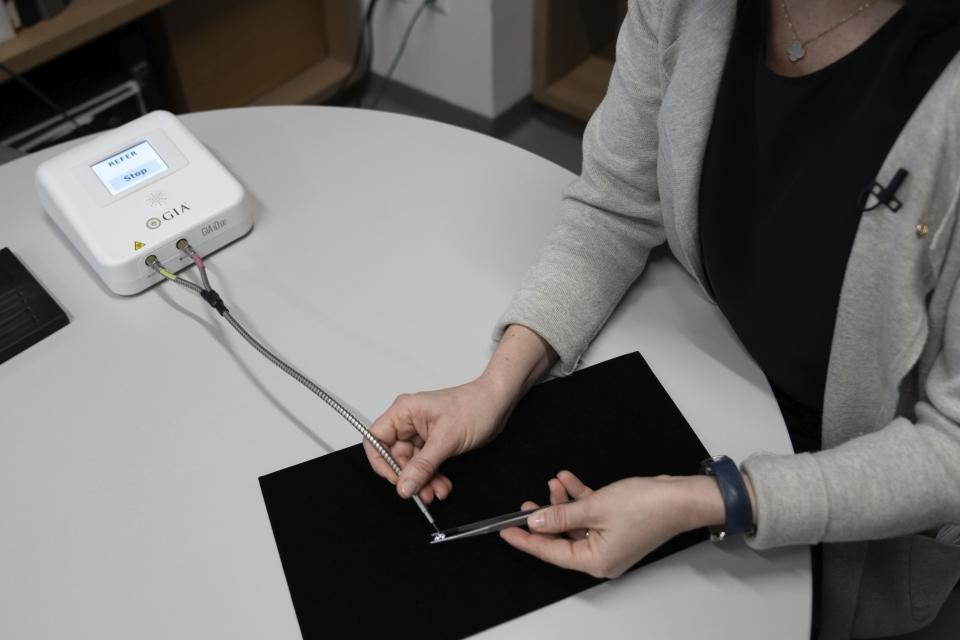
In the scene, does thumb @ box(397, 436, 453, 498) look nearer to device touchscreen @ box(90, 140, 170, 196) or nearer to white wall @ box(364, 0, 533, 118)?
device touchscreen @ box(90, 140, 170, 196)

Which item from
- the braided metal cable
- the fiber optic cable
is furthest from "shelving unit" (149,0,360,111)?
the braided metal cable

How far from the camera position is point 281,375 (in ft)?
2.66

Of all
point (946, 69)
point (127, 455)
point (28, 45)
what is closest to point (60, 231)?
point (127, 455)

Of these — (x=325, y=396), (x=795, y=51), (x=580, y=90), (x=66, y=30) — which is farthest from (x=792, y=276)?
(x=580, y=90)

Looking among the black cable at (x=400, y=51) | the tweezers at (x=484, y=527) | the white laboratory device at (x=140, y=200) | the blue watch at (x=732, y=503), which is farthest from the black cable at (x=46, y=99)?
the blue watch at (x=732, y=503)

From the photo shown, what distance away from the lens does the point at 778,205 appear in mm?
742

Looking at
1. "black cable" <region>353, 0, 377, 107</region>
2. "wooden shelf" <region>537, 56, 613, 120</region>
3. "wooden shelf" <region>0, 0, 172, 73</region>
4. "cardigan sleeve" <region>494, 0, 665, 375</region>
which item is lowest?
"wooden shelf" <region>537, 56, 613, 120</region>

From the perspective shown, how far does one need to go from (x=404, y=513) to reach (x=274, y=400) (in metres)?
0.18

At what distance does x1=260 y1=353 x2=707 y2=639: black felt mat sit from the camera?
0.65 m

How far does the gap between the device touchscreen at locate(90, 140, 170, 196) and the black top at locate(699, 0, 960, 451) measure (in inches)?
24.0

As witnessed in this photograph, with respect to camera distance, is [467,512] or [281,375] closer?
[467,512]

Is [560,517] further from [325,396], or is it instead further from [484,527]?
[325,396]

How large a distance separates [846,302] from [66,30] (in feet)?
4.71

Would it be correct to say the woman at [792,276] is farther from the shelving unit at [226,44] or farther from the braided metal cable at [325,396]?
the shelving unit at [226,44]
